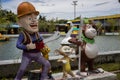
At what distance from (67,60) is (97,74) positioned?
967 millimetres

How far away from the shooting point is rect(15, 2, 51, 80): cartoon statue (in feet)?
15.6

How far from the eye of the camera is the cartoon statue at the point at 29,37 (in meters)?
4.75

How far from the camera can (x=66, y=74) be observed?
539 centimetres

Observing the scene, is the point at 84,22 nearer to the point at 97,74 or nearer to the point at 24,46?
the point at 97,74

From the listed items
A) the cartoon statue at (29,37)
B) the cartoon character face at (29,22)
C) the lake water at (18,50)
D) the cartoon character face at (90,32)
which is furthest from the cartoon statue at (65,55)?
the lake water at (18,50)

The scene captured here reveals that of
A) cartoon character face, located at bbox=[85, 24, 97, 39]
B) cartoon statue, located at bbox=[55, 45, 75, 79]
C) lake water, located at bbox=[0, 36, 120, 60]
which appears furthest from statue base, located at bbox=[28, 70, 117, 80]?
lake water, located at bbox=[0, 36, 120, 60]

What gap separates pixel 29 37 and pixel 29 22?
26 centimetres

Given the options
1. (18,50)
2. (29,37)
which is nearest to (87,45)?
(29,37)

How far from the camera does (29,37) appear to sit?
4.81m

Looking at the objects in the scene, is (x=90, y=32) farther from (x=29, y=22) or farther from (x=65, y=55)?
(x=29, y=22)

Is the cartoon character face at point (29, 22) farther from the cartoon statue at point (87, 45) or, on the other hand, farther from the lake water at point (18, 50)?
the lake water at point (18, 50)

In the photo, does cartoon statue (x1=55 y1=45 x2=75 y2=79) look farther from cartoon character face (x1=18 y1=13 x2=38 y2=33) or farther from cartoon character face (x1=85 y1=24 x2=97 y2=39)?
cartoon character face (x1=18 y1=13 x2=38 y2=33)

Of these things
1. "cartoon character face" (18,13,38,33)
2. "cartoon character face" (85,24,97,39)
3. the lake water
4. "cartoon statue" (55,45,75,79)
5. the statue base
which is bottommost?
the lake water

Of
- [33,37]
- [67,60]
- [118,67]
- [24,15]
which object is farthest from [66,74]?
[118,67]
